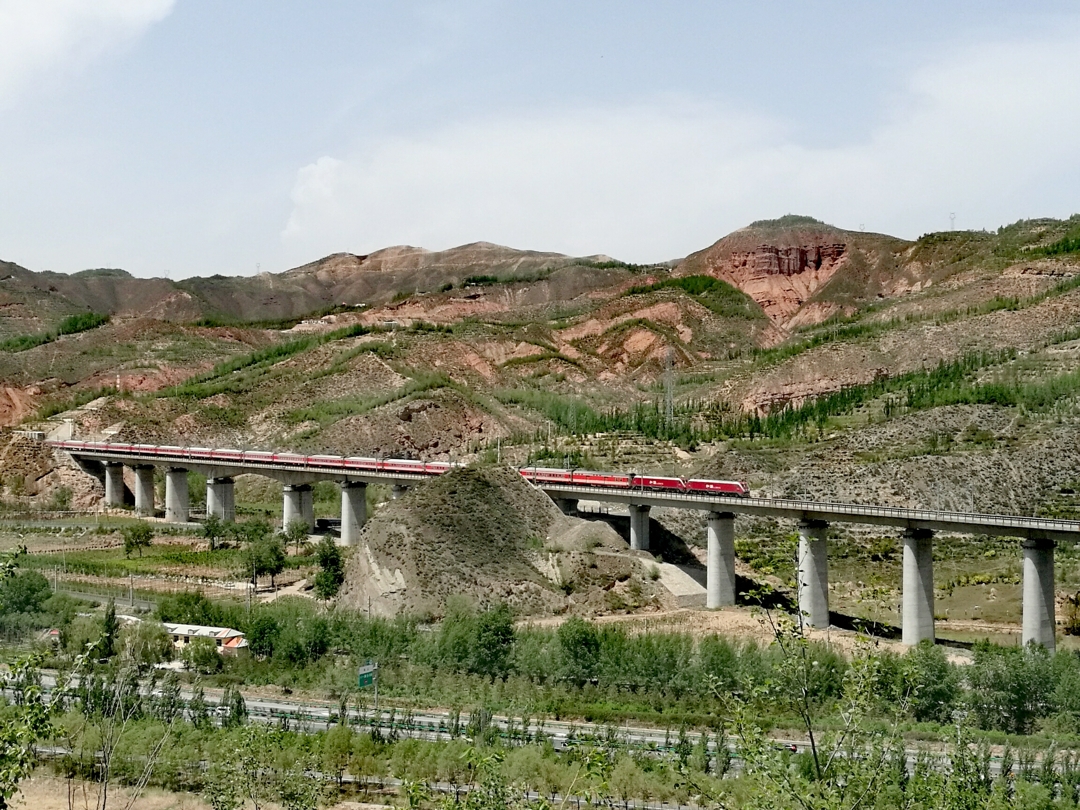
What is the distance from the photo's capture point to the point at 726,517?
240 feet

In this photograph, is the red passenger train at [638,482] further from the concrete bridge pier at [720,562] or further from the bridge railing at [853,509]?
the concrete bridge pier at [720,562]

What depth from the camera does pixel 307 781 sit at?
33375 millimetres

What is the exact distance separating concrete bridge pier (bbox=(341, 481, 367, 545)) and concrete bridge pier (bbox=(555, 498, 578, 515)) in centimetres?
1678

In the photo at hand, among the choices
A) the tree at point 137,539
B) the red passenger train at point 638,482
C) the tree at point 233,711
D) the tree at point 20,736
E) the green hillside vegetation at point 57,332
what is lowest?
the tree at point 233,711

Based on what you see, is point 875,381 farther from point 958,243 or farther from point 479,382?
point 958,243

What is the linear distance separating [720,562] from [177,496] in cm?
5446

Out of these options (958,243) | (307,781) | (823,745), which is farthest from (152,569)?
(958,243)

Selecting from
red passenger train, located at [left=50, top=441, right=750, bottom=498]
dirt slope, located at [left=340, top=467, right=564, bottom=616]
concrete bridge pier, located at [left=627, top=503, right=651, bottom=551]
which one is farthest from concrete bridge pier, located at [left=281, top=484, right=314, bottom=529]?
concrete bridge pier, located at [left=627, top=503, right=651, bottom=551]

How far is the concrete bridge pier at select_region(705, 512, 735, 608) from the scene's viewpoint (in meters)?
71.6

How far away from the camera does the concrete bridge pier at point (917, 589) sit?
60.5m

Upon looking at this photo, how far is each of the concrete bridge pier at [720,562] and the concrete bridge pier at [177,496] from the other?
52963 millimetres

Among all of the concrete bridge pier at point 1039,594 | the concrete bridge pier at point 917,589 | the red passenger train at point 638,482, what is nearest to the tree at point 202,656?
the red passenger train at point 638,482

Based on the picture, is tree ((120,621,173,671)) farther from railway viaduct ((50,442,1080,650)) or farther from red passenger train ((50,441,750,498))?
red passenger train ((50,441,750,498))

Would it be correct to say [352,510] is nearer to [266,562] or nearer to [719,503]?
[266,562]
